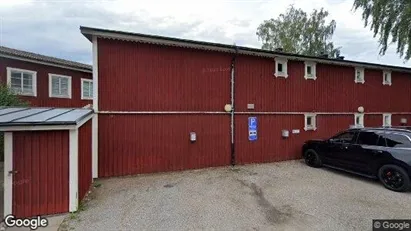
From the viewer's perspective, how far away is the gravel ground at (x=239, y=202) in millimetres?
5094

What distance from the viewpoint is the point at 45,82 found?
14023mm

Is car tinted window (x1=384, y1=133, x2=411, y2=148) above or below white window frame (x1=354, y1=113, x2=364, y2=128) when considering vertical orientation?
below

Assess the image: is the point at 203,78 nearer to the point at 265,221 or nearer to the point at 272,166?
the point at 272,166

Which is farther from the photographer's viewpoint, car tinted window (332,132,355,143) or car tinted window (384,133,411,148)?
car tinted window (332,132,355,143)

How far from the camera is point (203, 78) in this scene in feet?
31.7

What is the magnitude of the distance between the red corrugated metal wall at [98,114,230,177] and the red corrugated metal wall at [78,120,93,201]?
1.14 meters

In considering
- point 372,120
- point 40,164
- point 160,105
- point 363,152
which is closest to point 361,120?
point 372,120

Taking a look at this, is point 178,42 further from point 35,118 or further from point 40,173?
point 40,173

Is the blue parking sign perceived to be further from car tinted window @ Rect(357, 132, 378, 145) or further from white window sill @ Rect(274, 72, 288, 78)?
car tinted window @ Rect(357, 132, 378, 145)

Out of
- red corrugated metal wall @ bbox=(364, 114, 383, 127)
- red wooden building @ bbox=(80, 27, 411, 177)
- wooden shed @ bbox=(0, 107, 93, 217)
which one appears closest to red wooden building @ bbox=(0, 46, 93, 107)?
red wooden building @ bbox=(80, 27, 411, 177)

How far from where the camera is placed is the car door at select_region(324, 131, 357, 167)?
8.70m

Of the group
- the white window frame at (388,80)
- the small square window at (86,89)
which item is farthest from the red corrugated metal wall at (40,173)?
the white window frame at (388,80)

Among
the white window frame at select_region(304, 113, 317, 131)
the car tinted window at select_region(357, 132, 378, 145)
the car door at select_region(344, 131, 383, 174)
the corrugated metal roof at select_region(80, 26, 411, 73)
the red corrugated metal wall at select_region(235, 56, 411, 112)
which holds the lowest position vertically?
the car door at select_region(344, 131, 383, 174)

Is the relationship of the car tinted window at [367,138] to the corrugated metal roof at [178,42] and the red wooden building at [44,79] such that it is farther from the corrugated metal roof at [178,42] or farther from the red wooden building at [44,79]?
the red wooden building at [44,79]
